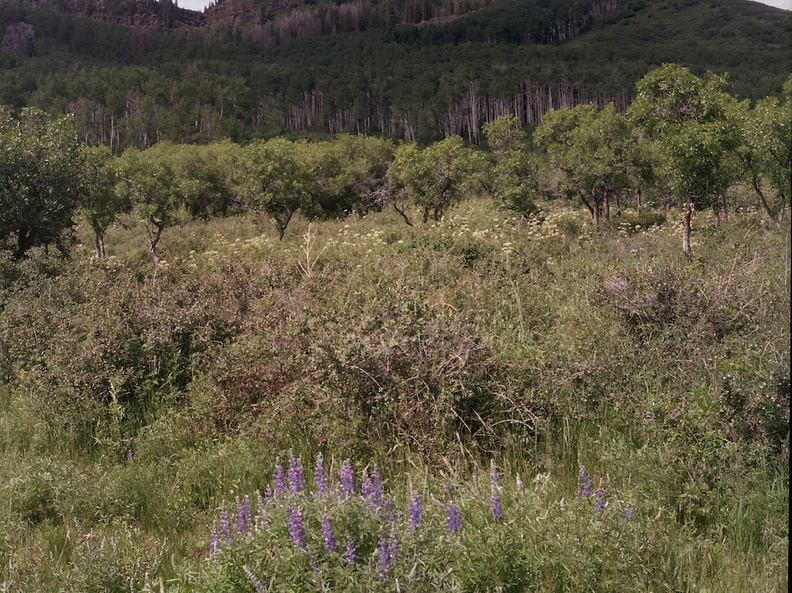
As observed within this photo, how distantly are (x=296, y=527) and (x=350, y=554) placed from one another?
26 cm

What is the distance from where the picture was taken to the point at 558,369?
5.20 metres

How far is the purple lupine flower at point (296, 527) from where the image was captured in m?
2.47

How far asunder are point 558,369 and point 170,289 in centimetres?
591

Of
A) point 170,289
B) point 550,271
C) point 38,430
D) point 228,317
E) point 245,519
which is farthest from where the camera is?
point 550,271

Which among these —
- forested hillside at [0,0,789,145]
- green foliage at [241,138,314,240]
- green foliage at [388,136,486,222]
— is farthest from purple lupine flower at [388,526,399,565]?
forested hillside at [0,0,789,145]

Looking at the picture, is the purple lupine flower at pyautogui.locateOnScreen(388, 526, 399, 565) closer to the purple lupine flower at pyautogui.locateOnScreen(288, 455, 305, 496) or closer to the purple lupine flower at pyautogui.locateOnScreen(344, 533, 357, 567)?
the purple lupine flower at pyautogui.locateOnScreen(344, 533, 357, 567)

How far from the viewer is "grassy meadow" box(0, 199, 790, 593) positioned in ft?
8.66

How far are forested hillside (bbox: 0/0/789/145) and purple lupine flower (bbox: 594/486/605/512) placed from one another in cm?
8431

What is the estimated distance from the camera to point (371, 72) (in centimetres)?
14388

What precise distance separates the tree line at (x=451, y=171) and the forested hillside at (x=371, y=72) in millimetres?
59016

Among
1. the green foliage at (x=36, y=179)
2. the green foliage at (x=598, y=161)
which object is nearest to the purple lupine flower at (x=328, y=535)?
the green foliage at (x=36, y=179)

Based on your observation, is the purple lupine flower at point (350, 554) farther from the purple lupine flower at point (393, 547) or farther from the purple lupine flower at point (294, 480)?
the purple lupine flower at point (294, 480)

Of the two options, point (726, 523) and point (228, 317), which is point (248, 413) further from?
point (726, 523)

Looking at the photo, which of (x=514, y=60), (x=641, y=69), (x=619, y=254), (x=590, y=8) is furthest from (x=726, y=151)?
(x=590, y=8)
